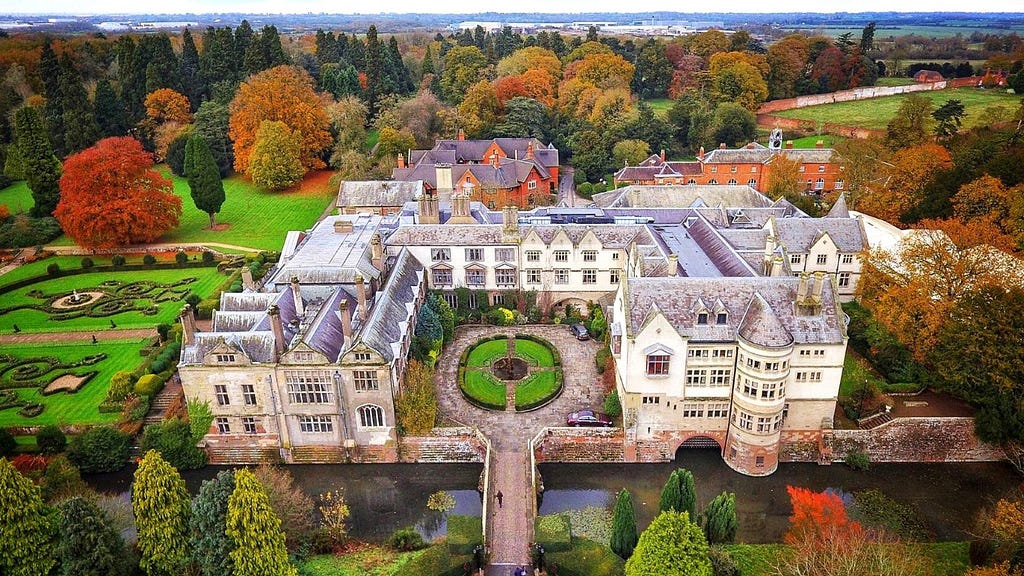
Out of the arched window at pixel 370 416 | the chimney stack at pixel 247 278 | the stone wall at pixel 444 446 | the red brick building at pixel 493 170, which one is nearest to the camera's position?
the arched window at pixel 370 416

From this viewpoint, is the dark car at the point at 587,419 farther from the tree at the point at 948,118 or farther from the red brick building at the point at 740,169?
the tree at the point at 948,118

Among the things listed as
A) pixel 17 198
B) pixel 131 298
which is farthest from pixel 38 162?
pixel 131 298

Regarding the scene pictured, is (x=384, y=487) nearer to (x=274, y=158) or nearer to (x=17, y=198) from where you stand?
(x=274, y=158)

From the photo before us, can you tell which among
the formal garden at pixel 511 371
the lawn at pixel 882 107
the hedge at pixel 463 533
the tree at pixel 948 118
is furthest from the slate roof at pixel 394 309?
the lawn at pixel 882 107

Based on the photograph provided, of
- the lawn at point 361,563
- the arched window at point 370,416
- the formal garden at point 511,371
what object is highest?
the arched window at point 370,416

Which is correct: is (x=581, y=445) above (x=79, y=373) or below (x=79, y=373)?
below

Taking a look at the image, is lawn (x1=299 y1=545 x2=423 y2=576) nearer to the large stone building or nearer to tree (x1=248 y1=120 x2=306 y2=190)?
the large stone building
